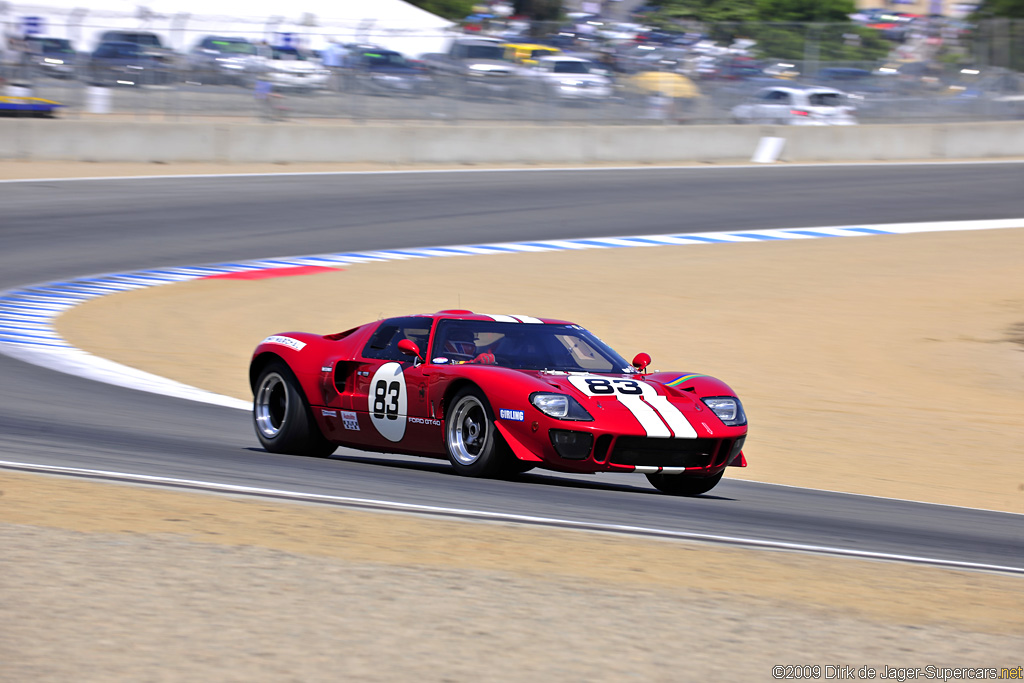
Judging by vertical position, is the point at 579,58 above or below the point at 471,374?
above

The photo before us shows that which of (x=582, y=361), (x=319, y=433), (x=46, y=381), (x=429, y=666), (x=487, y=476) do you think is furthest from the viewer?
(x=46, y=381)

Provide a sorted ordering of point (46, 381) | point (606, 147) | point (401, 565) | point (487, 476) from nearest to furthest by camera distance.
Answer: point (401, 565), point (487, 476), point (46, 381), point (606, 147)

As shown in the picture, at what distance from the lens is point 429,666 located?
14.1ft

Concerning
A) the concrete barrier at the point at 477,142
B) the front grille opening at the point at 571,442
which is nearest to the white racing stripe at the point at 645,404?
the front grille opening at the point at 571,442

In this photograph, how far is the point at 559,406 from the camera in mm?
Answer: 7531

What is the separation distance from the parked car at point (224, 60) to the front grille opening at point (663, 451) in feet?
73.0

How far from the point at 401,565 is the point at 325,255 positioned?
15374 mm

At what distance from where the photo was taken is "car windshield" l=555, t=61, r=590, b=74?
1150 inches

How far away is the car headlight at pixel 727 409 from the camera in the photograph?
7.96 metres

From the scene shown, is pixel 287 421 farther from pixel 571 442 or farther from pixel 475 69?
pixel 475 69

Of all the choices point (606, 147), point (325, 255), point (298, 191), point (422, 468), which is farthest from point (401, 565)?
point (606, 147)

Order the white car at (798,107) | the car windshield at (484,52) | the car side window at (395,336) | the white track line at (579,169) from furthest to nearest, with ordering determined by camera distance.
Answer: the white car at (798,107) → the car windshield at (484,52) → the white track line at (579,169) → the car side window at (395,336)

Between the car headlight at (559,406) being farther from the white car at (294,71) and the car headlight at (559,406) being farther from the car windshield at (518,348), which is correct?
the white car at (294,71)

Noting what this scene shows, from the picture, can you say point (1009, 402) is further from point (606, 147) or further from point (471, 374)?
point (606, 147)
